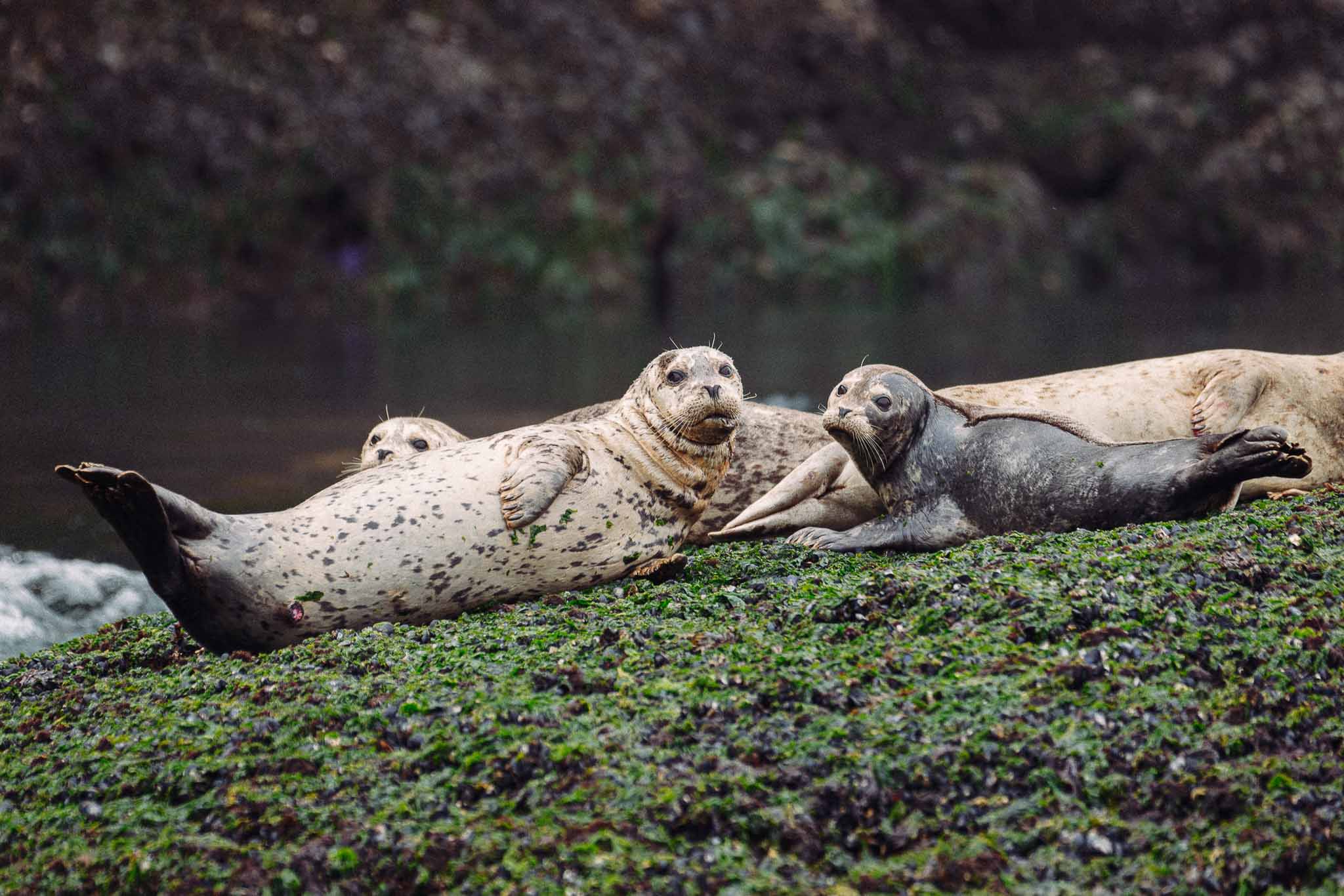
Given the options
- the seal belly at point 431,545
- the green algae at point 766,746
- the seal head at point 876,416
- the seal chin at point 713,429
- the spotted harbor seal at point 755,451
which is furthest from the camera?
the spotted harbor seal at point 755,451

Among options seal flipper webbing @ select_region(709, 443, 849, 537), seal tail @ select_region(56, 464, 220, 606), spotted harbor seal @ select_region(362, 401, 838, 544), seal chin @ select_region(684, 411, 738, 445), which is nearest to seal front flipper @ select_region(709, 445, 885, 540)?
seal flipper webbing @ select_region(709, 443, 849, 537)

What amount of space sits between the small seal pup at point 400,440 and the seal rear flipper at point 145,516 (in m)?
1.45

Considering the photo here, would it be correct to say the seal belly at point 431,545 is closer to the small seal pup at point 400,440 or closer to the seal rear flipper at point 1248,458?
the small seal pup at point 400,440

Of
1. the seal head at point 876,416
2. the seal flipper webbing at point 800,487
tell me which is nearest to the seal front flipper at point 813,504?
the seal flipper webbing at point 800,487

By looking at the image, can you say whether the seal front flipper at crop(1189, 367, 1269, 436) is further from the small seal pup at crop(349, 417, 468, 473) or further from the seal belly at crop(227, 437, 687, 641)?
the small seal pup at crop(349, 417, 468, 473)

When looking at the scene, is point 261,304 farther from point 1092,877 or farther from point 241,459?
point 1092,877

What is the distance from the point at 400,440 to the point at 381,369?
9.79 metres

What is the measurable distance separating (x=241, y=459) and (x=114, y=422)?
2344 mm

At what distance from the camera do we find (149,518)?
157 inches

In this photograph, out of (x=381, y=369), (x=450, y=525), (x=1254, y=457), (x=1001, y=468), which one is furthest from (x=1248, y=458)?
(x=381, y=369)

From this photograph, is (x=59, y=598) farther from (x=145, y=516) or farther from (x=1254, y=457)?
(x=1254, y=457)

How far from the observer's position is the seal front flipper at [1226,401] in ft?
18.2

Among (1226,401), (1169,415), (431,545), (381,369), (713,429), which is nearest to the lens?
(431,545)

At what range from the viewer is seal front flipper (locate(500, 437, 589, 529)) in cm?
449
